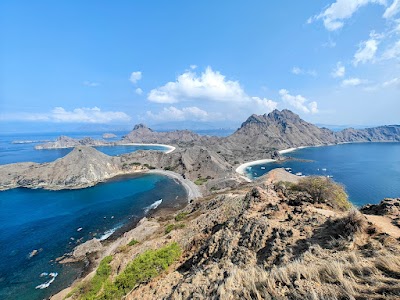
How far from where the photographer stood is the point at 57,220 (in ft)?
227

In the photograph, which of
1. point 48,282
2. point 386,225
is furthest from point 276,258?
point 48,282

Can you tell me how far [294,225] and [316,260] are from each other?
25.9 ft

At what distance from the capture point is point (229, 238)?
2019 cm

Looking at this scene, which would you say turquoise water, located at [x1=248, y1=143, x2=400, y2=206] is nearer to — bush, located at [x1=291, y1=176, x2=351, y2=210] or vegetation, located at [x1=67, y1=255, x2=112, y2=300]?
bush, located at [x1=291, y1=176, x2=351, y2=210]

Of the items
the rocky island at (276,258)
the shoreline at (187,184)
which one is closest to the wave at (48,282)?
the rocky island at (276,258)

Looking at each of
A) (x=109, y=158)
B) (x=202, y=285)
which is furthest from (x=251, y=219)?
(x=109, y=158)

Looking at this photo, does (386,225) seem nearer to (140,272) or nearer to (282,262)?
(282,262)

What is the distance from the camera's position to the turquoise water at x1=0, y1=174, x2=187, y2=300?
141 feet

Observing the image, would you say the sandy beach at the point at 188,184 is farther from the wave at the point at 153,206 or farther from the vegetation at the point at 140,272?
the vegetation at the point at 140,272

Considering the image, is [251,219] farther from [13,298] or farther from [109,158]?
[109,158]

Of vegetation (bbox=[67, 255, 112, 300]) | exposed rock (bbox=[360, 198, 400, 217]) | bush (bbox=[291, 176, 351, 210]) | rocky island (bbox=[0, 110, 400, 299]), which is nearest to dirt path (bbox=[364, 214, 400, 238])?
rocky island (bbox=[0, 110, 400, 299])

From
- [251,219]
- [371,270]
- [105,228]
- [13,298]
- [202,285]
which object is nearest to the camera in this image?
[371,270]

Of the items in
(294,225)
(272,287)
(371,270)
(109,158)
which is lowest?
(109,158)

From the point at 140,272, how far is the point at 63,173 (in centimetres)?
10902
